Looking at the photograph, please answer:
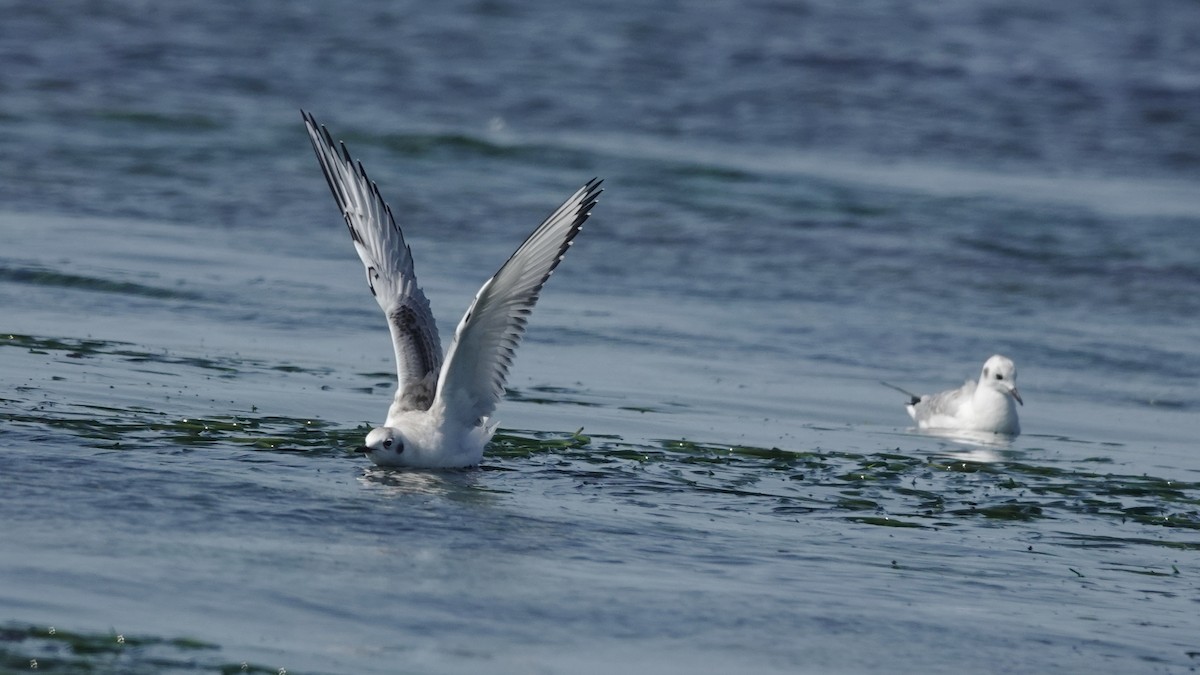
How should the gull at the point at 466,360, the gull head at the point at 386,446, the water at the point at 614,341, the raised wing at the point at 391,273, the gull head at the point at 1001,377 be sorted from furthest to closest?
1. the gull head at the point at 1001,377
2. the raised wing at the point at 391,273
3. the gull at the point at 466,360
4. the gull head at the point at 386,446
5. the water at the point at 614,341

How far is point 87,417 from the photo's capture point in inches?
335

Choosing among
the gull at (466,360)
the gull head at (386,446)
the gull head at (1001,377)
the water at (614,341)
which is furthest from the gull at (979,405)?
the gull head at (386,446)

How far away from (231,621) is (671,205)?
41.0 feet

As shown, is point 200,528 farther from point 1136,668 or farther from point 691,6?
point 691,6

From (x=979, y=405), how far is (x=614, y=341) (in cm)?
237

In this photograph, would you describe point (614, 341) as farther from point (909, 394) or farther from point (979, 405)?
point (979, 405)

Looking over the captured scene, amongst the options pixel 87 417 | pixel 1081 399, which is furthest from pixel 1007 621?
pixel 1081 399

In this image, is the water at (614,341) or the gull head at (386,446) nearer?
the water at (614,341)

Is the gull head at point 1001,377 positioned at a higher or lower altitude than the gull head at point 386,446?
higher

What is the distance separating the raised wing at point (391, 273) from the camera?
9.20 meters

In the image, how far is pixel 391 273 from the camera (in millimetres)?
9797

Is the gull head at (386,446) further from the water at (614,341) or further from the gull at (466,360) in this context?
the water at (614,341)

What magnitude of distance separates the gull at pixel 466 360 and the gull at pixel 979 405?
122 inches

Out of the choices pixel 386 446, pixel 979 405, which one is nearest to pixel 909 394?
pixel 979 405
